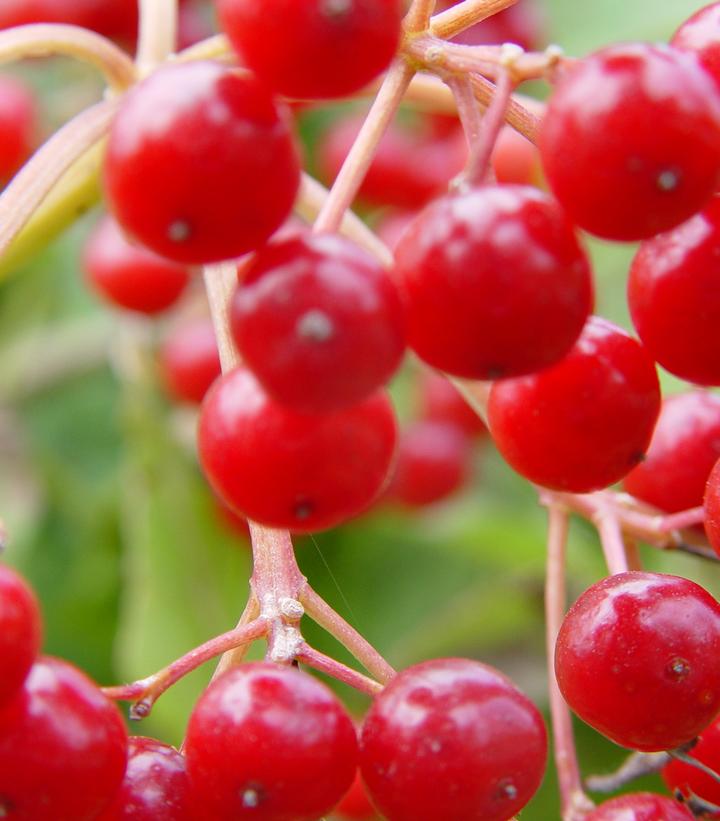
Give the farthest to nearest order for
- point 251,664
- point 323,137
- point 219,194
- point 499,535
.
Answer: point 323,137, point 499,535, point 251,664, point 219,194

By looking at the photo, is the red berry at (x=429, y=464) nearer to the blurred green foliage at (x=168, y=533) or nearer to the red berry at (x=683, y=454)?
the blurred green foliage at (x=168, y=533)

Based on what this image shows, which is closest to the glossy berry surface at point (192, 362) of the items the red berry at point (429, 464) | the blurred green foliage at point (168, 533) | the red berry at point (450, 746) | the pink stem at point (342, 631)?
the blurred green foliage at point (168, 533)

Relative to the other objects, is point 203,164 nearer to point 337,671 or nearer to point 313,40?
point 313,40

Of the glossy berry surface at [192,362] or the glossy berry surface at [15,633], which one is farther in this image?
the glossy berry surface at [192,362]

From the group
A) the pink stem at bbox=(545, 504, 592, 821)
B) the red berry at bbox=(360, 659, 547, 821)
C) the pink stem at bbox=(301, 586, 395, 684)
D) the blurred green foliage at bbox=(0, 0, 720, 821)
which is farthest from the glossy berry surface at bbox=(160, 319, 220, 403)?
the red berry at bbox=(360, 659, 547, 821)

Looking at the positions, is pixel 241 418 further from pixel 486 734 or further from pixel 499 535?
pixel 499 535

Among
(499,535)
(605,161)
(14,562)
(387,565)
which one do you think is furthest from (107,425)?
(605,161)

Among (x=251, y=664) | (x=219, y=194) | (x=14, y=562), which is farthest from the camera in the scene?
(x=14, y=562)
